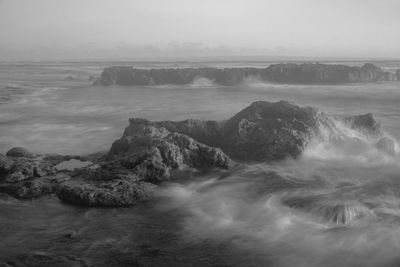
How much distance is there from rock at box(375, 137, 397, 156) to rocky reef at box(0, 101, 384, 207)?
4 cm

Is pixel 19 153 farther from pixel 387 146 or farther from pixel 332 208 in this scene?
pixel 387 146

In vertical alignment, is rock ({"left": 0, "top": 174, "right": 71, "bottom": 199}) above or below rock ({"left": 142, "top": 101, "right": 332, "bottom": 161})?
below

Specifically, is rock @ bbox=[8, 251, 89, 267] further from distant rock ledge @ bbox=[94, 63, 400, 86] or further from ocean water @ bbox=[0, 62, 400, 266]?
distant rock ledge @ bbox=[94, 63, 400, 86]

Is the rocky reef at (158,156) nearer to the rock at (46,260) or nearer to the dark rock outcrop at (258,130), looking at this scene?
the dark rock outcrop at (258,130)

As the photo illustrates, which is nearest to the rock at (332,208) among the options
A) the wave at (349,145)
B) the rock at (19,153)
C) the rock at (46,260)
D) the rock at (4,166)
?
the wave at (349,145)

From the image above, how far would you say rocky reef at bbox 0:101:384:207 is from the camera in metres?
14.1

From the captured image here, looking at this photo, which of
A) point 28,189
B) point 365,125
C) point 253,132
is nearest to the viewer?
point 28,189

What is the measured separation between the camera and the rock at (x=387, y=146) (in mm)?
18844

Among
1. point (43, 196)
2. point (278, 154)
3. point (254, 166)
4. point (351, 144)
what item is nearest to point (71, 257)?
point (43, 196)

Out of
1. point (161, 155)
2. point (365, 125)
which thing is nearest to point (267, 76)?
point (365, 125)

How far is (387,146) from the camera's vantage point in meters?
19.0

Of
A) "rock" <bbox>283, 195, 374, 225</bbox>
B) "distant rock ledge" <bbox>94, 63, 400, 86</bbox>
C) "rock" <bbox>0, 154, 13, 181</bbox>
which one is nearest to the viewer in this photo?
"rock" <bbox>283, 195, 374, 225</bbox>

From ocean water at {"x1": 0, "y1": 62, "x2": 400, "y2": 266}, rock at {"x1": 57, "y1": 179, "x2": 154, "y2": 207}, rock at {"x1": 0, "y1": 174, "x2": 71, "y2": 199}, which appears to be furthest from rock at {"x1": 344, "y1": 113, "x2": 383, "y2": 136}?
rock at {"x1": 0, "y1": 174, "x2": 71, "y2": 199}

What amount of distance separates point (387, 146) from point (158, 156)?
9.94 m
